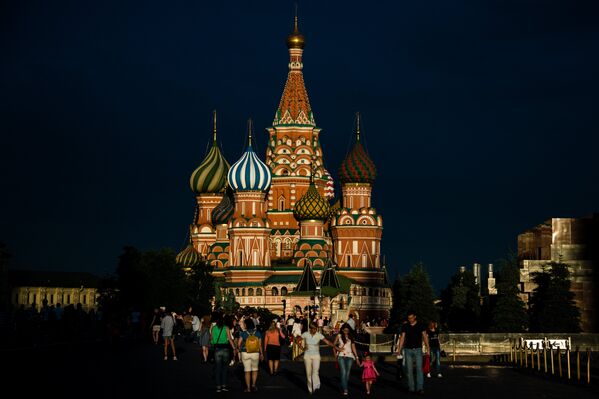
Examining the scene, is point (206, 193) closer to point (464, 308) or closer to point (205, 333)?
point (464, 308)

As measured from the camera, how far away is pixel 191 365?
35000 millimetres

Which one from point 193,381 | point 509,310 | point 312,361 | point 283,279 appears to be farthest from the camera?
point 283,279

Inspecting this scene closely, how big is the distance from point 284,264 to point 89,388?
90814 millimetres

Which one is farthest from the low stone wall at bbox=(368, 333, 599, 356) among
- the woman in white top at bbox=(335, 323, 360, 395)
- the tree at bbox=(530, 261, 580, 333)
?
the woman in white top at bbox=(335, 323, 360, 395)

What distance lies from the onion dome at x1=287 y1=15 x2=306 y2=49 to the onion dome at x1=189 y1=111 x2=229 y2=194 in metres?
13.1

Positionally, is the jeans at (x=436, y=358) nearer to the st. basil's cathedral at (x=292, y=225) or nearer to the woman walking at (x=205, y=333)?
the woman walking at (x=205, y=333)

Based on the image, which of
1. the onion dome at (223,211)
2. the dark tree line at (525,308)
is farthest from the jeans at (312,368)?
the onion dome at (223,211)

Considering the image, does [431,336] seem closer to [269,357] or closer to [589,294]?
[269,357]

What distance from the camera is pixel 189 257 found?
393 ft

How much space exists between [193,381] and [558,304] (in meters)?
24.9

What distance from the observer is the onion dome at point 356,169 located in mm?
119875

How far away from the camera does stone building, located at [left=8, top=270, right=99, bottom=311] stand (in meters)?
183

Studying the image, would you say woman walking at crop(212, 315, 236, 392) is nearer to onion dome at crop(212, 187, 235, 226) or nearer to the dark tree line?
the dark tree line

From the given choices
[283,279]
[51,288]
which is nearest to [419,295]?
[283,279]
